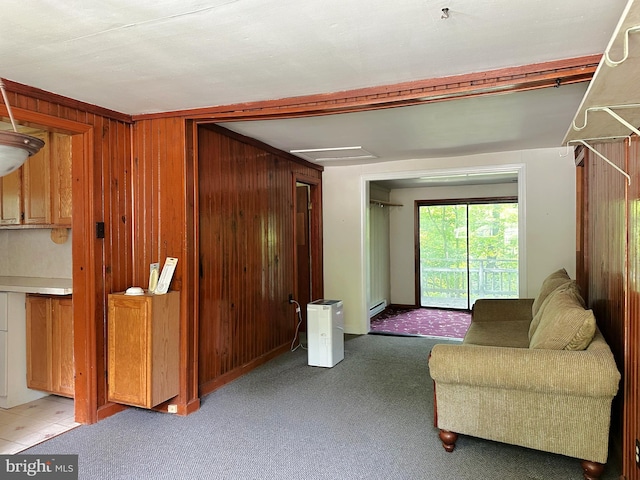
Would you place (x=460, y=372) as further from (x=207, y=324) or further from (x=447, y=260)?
(x=447, y=260)

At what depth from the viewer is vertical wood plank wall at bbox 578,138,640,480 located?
2.11 meters

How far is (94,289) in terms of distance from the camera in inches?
120

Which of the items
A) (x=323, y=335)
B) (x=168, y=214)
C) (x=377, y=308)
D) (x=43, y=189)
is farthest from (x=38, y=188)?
(x=377, y=308)

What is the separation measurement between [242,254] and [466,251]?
15.1 feet

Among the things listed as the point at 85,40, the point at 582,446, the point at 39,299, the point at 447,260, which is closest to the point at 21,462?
the point at 39,299

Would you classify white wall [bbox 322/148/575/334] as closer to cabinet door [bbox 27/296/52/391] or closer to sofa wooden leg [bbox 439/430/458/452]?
sofa wooden leg [bbox 439/430/458/452]

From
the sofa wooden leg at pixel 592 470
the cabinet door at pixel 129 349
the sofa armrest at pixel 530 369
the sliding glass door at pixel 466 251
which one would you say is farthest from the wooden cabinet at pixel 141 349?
the sliding glass door at pixel 466 251

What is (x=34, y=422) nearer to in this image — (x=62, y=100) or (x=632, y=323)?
(x=62, y=100)

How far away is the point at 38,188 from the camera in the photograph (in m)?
3.61

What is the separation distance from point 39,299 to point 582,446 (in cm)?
382

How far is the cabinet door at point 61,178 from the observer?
345 centimetres

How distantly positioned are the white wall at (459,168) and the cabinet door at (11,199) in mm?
3430

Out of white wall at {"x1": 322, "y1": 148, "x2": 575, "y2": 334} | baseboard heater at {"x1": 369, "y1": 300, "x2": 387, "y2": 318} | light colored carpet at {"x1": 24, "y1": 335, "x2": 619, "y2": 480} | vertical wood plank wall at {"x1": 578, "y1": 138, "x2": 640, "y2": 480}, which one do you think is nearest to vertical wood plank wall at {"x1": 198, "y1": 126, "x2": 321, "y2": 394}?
light colored carpet at {"x1": 24, "y1": 335, "x2": 619, "y2": 480}

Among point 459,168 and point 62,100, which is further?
point 459,168
